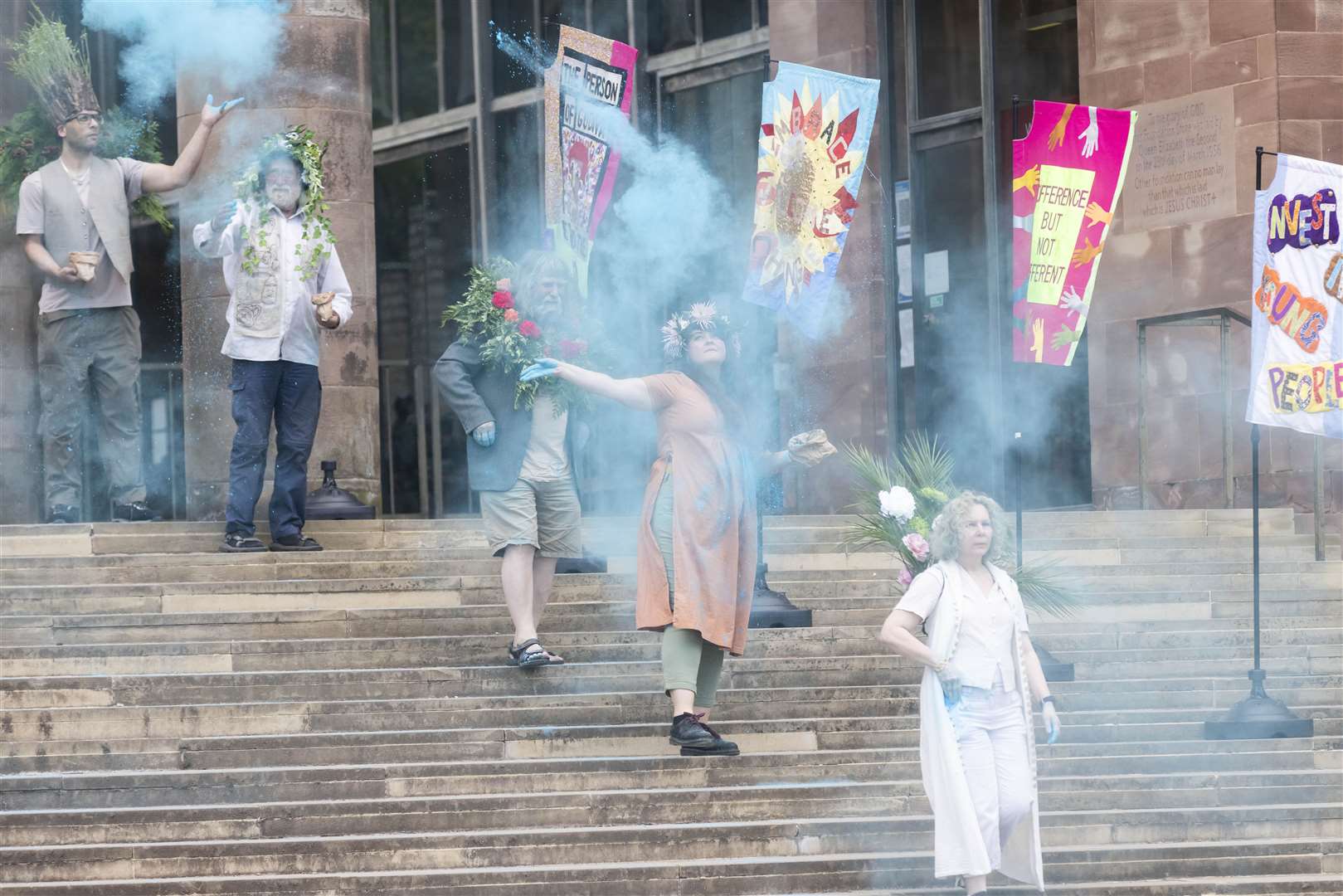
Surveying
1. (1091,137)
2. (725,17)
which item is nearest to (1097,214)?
(1091,137)

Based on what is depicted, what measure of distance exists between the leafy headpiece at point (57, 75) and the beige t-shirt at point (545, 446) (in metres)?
3.56

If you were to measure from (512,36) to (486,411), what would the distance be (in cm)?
1034

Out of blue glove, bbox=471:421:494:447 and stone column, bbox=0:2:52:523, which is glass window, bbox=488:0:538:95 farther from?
blue glove, bbox=471:421:494:447

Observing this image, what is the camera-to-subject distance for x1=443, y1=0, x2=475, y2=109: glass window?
19.7 metres

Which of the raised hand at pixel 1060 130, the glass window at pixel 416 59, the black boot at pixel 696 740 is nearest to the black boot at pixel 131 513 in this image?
the black boot at pixel 696 740

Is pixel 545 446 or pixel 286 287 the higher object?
pixel 286 287

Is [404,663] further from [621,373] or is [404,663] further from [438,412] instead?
[438,412]

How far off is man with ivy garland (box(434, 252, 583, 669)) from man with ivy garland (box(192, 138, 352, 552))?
1.41 meters

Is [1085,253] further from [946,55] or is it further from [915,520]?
[946,55]

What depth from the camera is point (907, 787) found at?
8.90 meters

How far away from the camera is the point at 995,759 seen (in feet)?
25.6

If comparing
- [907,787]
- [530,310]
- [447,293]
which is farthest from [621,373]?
[447,293]

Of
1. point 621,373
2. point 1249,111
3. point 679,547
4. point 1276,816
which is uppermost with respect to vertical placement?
point 1249,111

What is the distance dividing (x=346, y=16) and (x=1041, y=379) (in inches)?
210
